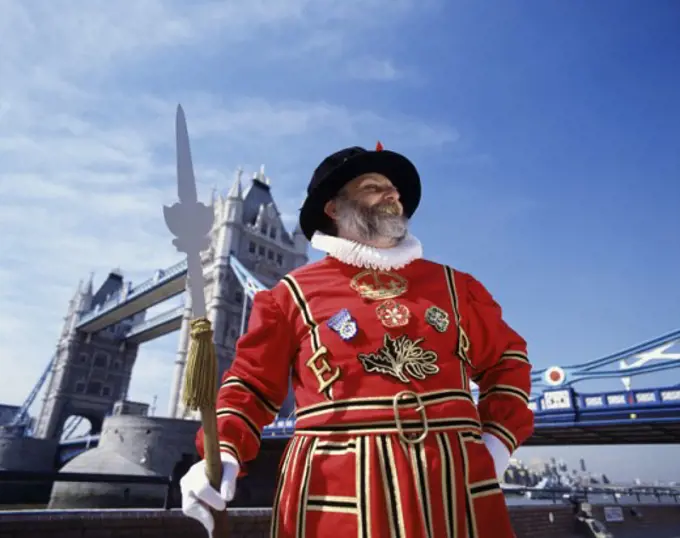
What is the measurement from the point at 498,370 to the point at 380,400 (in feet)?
2.29

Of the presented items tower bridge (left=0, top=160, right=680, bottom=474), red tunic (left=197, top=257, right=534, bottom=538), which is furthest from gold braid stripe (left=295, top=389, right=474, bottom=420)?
tower bridge (left=0, top=160, right=680, bottom=474)

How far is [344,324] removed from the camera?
1.88 m

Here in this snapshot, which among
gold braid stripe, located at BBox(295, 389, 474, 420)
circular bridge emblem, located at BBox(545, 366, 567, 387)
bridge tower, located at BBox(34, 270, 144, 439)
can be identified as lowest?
gold braid stripe, located at BBox(295, 389, 474, 420)

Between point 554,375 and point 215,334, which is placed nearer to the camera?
point 554,375

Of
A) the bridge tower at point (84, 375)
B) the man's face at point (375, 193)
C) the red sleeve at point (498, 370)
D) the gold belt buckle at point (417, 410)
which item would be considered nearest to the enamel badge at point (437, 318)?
the red sleeve at point (498, 370)

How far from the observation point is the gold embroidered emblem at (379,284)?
203 centimetres

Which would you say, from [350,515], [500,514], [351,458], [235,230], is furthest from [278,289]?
[235,230]

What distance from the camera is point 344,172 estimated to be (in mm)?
2316

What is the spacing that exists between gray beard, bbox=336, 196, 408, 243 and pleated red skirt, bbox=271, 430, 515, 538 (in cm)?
95

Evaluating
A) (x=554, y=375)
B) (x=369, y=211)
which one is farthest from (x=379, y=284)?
(x=554, y=375)

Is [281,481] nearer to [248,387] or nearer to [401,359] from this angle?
[248,387]

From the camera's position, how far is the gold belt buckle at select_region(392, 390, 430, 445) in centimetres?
163

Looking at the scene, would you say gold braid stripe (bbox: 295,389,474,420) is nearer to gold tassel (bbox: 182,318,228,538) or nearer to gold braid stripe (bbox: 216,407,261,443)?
gold braid stripe (bbox: 216,407,261,443)

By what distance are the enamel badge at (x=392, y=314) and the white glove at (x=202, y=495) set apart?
32.3 inches
